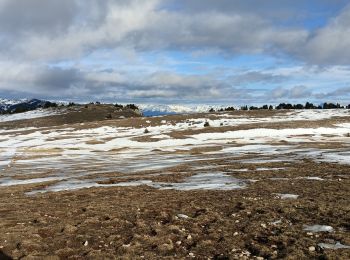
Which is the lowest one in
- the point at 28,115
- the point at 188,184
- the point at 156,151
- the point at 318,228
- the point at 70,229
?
the point at 156,151

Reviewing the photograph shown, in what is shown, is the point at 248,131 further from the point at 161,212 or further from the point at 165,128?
the point at 161,212

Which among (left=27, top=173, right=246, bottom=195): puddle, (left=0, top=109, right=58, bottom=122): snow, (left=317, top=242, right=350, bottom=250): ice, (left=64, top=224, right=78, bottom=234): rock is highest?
(left=0, top=109, right=58, bottom=122): snow

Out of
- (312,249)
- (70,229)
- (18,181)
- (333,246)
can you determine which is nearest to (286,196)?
(333,246)

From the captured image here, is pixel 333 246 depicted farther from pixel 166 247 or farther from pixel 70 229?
pixel 70 229

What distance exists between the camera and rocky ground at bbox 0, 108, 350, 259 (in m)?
10.6

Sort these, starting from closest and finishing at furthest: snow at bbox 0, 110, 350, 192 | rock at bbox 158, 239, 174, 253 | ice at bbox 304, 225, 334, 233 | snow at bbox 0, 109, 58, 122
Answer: rock at bbox 158, 239, 174, 253
ice at bbox 304, 225, 334, 233
snow at bbox 0, 110, 350, 192
snow at bbox 0, 109, 58, 122

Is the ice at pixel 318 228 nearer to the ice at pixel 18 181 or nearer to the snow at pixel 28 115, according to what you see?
the ice at pixel 18 181

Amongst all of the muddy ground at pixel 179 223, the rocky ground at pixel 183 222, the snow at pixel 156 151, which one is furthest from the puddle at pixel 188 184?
the muddy ground at pixel 179 223

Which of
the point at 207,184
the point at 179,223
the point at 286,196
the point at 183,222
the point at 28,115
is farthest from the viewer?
the point at 28,115

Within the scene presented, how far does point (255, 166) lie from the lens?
2959cm

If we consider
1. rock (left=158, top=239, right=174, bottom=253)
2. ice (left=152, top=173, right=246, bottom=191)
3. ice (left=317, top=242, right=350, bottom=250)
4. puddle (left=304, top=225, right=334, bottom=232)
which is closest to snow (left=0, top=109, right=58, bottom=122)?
ice (left=152, top=173, right=246, bottom=191)

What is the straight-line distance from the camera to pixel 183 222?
44.3 ft

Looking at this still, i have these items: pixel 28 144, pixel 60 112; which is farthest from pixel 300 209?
pixel 60 112

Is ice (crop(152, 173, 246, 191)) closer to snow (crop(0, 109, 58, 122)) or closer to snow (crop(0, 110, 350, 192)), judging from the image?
snow (crop(0, 110, 350, 192))
